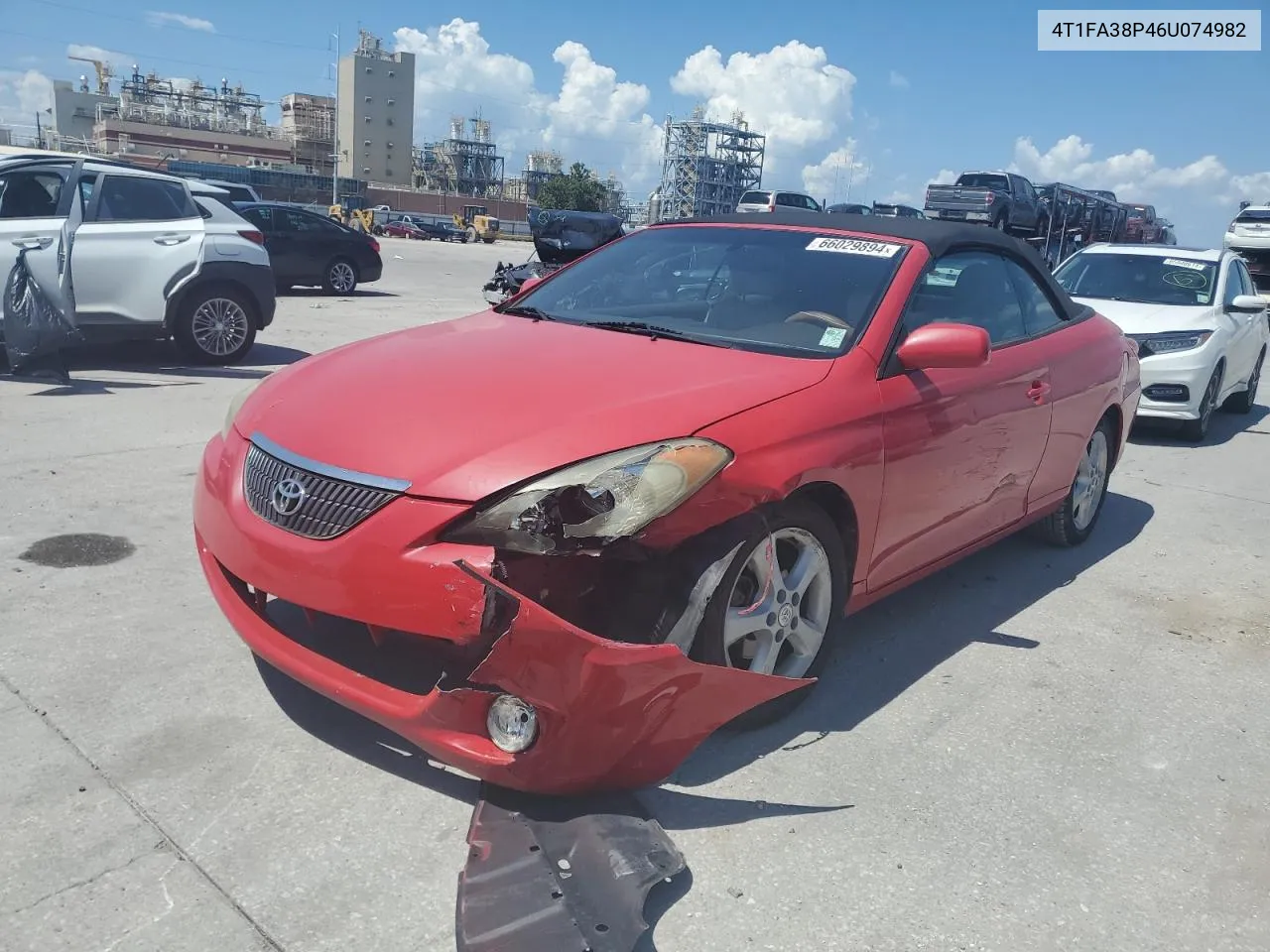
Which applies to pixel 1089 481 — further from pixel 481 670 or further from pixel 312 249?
pixel 312 249

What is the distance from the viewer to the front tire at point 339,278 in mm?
16922

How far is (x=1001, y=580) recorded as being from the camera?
193 inches

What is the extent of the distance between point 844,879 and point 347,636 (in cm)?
142

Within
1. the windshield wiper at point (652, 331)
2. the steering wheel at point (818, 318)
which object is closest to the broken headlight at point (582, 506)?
the windshield wiper at point (652, 331)

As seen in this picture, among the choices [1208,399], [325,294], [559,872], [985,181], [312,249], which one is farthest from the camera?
[985,181]

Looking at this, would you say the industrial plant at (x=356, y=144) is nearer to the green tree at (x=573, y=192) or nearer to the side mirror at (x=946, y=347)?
the green tree at (x=573, y=192)

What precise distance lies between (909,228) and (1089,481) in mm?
→ 2049

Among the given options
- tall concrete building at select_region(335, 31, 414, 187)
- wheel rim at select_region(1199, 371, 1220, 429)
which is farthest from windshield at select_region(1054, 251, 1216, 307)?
tall concrete building at select_region(335, 31, 414, 187)

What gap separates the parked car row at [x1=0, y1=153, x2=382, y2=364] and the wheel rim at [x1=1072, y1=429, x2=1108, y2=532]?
23.4 feet

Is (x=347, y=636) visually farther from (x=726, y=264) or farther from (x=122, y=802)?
(x=726, y=264)

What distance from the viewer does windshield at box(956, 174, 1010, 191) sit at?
27172 mm

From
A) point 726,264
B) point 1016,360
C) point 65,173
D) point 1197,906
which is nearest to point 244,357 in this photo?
point 65,173

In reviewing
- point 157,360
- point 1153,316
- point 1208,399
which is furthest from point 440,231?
point 1208,399

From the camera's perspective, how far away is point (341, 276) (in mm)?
17078
